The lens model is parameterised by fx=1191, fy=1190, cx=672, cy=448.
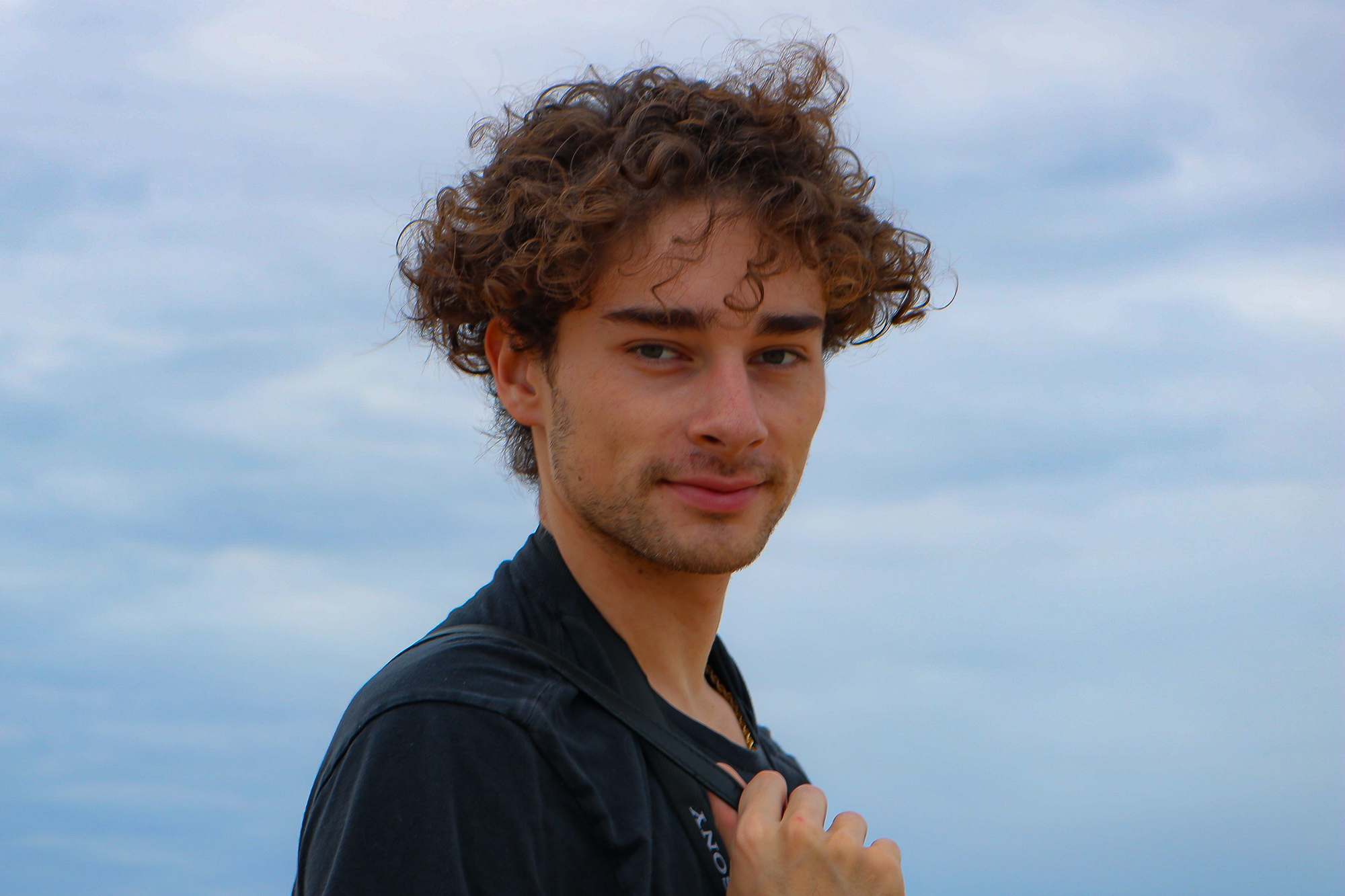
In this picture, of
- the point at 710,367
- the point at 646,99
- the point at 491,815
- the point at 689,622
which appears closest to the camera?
the point at 491,815

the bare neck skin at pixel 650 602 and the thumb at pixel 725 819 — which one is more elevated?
the bare neck skin at pixel 650 602

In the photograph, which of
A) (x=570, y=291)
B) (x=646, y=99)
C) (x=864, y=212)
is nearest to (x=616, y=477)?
(x=570, y=291)

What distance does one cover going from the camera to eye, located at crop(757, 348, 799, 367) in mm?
3758

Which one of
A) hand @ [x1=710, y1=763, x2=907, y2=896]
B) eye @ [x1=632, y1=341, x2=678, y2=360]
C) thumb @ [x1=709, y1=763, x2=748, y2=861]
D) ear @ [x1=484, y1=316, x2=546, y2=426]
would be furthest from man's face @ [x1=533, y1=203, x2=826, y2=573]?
hand @ [x1=710, y1=763, x2=907, y2=896]

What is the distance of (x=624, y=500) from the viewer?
3.57 meters

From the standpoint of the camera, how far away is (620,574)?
12.3 feet

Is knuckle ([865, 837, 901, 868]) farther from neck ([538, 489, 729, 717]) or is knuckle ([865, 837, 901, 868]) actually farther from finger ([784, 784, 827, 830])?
neck ([538, 489, 729, 717])

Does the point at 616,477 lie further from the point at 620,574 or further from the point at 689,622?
the point at 689,622

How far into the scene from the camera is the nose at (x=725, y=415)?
3.47 m

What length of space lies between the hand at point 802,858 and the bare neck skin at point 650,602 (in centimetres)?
76

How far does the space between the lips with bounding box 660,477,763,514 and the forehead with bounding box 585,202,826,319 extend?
0.47 meters

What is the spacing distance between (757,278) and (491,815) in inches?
69.3

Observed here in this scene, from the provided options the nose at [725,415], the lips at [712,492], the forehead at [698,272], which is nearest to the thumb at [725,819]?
the lips at [712,492]

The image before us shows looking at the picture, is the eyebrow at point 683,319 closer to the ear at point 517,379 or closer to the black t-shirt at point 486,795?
the ear at point 517,379
